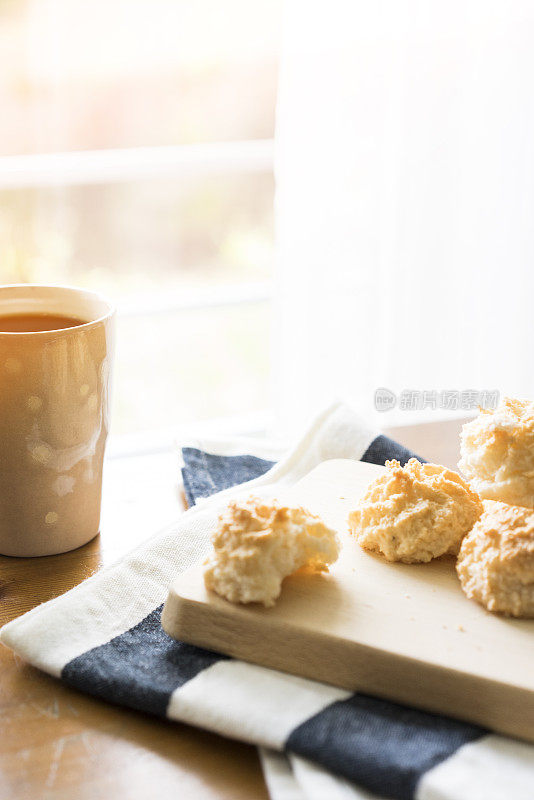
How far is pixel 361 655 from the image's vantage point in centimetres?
64

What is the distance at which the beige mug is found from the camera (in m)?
0.77

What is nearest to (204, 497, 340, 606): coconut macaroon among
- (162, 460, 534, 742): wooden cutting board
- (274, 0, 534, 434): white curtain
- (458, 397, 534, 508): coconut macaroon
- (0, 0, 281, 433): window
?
(162, 460, 534, 742): wooden cutting board

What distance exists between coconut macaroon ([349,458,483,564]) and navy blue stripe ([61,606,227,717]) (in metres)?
0.17

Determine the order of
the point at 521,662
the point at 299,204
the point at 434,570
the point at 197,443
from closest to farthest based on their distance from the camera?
the point at 521,662 < the point at 434,570 < the point at 197,443 < the point at 299,204

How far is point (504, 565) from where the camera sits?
26.1 inches

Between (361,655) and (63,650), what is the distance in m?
0.23

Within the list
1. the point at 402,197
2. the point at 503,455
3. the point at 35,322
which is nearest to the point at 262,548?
the point at 503,455

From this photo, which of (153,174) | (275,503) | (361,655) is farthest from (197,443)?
(153,174)

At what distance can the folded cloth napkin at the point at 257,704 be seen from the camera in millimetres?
570

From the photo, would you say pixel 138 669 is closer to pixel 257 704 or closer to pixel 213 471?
pixel 257 704

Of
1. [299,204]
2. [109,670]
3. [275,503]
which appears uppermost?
[299,204]

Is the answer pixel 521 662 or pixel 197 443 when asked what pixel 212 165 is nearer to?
pixel 197 443

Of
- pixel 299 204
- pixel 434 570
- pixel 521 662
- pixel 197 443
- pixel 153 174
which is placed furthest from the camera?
pixel 153 174

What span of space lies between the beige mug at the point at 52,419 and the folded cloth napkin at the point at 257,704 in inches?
3.4
